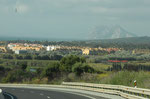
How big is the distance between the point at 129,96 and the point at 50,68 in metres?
42.6

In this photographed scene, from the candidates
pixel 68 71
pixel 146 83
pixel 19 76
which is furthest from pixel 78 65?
pixel 146 83

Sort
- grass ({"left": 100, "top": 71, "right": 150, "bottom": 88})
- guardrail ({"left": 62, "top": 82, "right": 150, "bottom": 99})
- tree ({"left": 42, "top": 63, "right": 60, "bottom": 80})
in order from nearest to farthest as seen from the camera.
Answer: guardrail ({"left": 62, "top": 82, "right": 150, "bottom": 99}) → grass ({"left": 100, "top": 71, "right": 150, "bottom": 88}) → tree ({"left": 42, "top": 63, "right": 60, "bottom": 80})

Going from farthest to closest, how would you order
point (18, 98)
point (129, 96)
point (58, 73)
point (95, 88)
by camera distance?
point (58, 73) → point (95, 88) → point (18, 98) → point (129, 96)

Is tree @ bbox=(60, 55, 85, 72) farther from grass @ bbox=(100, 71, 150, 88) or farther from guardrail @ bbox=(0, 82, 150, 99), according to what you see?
grass @ bbox=(100, 71, 150, 88)

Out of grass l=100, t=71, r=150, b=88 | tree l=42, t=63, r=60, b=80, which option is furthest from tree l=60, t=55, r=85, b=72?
grass l=100, t=71, r=150, b=88

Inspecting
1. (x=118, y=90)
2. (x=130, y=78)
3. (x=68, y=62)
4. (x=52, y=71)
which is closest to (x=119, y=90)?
(x=118, y=90)

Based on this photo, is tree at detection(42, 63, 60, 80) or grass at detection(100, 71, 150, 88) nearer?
grass at detection(100, 71, 150, 88)

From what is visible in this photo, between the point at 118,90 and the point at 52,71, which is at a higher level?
the point at 118,90

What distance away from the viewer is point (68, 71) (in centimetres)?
6147

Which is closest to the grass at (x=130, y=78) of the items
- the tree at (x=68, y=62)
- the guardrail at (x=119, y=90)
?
the guardrail at (x=119, y=90)

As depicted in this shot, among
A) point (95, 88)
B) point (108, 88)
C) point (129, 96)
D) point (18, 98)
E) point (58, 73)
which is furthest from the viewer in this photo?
point (58, 73)

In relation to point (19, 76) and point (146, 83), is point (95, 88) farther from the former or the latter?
point (19, 76)

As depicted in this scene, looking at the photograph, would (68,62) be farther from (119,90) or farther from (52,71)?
(119,90)

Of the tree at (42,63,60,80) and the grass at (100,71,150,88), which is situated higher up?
the grass at (100,71,150,88)
